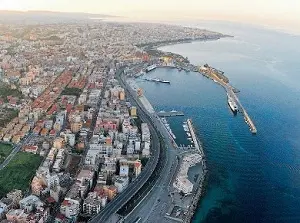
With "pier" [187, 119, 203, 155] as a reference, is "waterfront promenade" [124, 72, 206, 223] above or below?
below

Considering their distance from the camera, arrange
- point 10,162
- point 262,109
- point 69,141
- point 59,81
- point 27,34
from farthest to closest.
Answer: point 27,34 → point 59,81 → point 262,109 → point 69,141 → point 10,162

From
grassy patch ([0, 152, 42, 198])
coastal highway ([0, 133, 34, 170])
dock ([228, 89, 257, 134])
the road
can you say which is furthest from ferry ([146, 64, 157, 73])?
grassy patch ([0, 152, 42, 198])

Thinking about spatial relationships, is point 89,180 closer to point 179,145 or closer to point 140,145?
point 140,145

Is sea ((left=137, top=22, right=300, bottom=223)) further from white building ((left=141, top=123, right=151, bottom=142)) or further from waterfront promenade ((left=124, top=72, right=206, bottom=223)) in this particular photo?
white building ((left=141, top=123, right=151, bottom=142))

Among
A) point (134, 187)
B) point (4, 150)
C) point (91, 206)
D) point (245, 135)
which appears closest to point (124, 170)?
point (134, 187)

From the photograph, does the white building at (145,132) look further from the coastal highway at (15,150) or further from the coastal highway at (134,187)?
the coastal highway at (15,150)

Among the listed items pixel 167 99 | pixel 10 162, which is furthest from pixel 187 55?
pixel 10 162

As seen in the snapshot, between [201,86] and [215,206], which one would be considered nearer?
[215,206]

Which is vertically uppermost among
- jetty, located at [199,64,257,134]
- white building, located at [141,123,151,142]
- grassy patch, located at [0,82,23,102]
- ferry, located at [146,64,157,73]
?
white building, located at [141,123,151,142]
